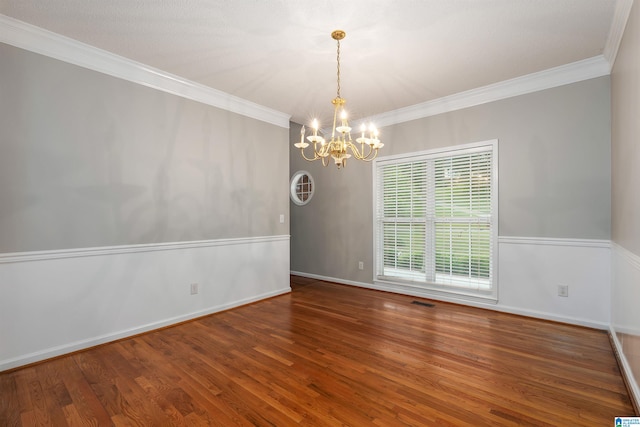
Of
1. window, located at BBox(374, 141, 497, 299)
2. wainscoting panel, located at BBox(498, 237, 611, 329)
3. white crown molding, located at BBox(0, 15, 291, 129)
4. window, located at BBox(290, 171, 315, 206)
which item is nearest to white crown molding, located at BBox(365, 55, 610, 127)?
window, located at BBox(374, 141, 497, 299)

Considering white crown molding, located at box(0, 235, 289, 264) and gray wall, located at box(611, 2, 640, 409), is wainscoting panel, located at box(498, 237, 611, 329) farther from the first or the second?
white crown molding, located at box(0, 235, 289, 264)

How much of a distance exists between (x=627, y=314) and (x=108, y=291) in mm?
4274

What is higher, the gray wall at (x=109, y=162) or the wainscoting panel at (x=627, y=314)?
the gray wall at (x=109, y=162)

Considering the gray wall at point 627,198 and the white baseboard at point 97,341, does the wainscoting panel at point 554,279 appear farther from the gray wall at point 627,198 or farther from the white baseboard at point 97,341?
the white baseboard at point 97,341

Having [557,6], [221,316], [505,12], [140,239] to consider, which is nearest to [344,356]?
[221,316]

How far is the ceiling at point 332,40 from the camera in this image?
7.35ft

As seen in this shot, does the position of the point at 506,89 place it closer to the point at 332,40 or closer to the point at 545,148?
the point at 545,148

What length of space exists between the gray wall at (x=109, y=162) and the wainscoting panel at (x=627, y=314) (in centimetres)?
375

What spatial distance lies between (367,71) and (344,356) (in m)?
2.84

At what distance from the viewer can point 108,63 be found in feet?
9.46

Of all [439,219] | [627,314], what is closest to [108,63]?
[439,219]

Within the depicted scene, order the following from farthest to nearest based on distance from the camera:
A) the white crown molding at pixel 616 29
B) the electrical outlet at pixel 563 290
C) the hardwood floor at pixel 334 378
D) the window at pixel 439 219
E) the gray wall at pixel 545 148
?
the window at pixel 439 219 < the electrical outlet at pixel 563 290 < the gray wall at pixel 545 148 < the white crown molding at pixel 616 29 < the hardwood floor at pixel 334 378

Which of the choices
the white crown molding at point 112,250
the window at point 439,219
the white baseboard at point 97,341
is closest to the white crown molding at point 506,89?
the window at point 439,219

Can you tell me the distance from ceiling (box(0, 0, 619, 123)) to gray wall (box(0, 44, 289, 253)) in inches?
16.2
